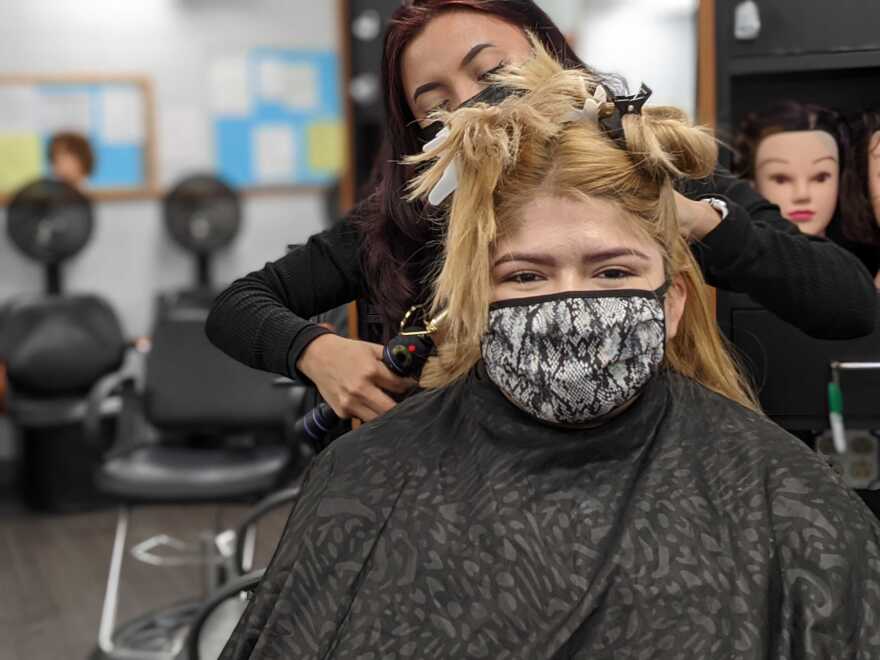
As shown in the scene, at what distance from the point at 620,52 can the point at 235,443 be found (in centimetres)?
207

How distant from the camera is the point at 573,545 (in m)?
1.34

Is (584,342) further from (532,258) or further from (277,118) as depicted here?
(277,118)

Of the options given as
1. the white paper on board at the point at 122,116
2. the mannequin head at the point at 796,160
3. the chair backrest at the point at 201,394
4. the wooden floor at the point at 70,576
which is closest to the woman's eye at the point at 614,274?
the mannequin head at the point at 796,160

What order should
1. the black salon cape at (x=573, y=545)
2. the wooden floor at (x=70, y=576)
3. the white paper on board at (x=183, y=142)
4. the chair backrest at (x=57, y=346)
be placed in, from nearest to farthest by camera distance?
the black salon cape at (x=573, y=545)
the wooden floor at (x=70, y=576)
the chair backrest at (x=57, y=346)
the white paper on board at (x=183, y=142)

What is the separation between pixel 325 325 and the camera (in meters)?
1.73

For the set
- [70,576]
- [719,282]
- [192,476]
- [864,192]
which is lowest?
[70,576]

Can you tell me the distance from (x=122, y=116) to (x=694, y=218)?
4.44 m

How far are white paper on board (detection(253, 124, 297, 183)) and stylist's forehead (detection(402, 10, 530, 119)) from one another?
4090 millimetres

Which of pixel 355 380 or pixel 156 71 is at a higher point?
pixel 156 71

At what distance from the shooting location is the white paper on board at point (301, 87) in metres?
5.73

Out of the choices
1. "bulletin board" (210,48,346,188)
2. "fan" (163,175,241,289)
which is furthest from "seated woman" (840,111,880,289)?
"bulletin board" (210,48,346,188)

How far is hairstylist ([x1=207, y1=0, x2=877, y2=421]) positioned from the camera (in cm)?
154

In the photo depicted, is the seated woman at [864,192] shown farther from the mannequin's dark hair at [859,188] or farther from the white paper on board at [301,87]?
the white paper on board at [301,87]

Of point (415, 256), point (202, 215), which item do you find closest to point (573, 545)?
point (415, 256)
